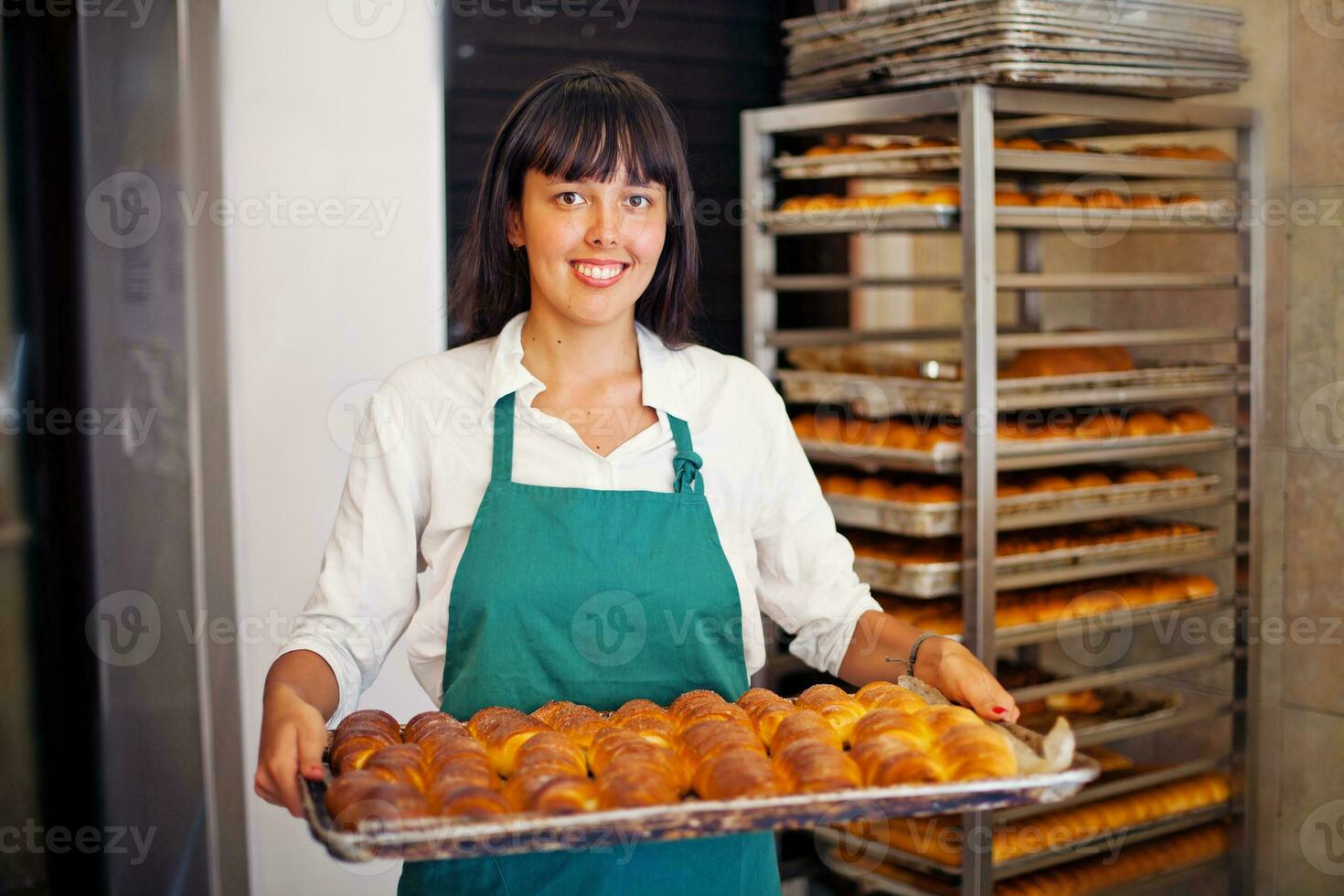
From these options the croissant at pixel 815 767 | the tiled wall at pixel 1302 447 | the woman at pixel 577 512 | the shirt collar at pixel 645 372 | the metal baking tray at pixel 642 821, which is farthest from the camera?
the tiled wall at pixel 1302 447

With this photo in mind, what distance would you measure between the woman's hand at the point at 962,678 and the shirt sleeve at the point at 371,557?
715 mm

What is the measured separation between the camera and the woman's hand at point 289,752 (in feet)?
4.70

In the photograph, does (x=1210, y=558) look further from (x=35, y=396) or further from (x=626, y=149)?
(x=35, y=396)

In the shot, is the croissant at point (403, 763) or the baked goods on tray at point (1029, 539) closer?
the croissant at point (403, 763)

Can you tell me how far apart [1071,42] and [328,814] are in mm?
2124

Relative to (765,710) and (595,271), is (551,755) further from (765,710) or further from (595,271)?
(595,271)

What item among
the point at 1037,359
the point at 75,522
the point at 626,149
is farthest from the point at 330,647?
the point at 1037,359

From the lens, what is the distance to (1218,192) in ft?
10.6

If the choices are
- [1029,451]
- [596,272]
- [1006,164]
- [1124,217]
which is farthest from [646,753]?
[1124,217]

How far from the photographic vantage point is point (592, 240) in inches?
69.2

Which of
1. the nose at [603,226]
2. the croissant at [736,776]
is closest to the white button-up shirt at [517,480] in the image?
the nose at [603,226]

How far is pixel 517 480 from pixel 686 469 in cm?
24

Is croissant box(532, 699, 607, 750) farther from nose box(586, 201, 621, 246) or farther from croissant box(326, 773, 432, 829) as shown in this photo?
nose box(586, 201, 621, 246)

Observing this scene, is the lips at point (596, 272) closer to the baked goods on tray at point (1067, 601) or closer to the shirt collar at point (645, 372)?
the shirt collar at point (645, 372)
